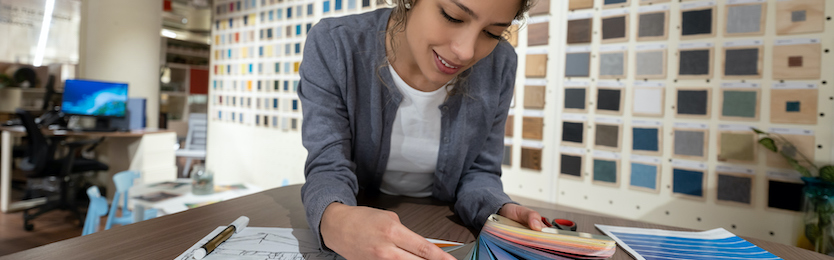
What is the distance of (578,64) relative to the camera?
6.31 ft

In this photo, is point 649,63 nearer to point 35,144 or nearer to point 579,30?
point 579,30

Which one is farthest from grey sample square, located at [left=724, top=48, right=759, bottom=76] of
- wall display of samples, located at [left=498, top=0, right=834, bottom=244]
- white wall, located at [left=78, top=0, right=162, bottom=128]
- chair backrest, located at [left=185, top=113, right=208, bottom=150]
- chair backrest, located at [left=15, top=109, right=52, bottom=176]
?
white wall, located at [left=78, top=0, right=162, bottom=128]

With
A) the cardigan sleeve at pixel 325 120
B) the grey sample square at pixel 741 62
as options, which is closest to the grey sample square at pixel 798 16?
the grey sample square at pixel 741 62

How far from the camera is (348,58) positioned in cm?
80

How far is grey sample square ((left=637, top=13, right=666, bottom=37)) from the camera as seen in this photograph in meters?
1.74

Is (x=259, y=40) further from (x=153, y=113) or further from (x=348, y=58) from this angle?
(x=348, y=58)

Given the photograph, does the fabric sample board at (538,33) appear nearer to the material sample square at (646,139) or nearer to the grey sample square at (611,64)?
the grey sample square at (611,64)

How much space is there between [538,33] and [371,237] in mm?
1800

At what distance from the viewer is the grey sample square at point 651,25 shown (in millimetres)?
1736

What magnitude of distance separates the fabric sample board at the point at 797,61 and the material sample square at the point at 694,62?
0.68 ft

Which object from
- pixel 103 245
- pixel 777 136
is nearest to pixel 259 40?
pixel 103 245

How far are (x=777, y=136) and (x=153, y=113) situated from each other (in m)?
5.07

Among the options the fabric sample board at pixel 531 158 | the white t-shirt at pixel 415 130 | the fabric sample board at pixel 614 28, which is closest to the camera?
the white t-shirt at pixel 415 130

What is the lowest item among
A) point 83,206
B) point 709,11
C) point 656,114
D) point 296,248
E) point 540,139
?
point 83,206
